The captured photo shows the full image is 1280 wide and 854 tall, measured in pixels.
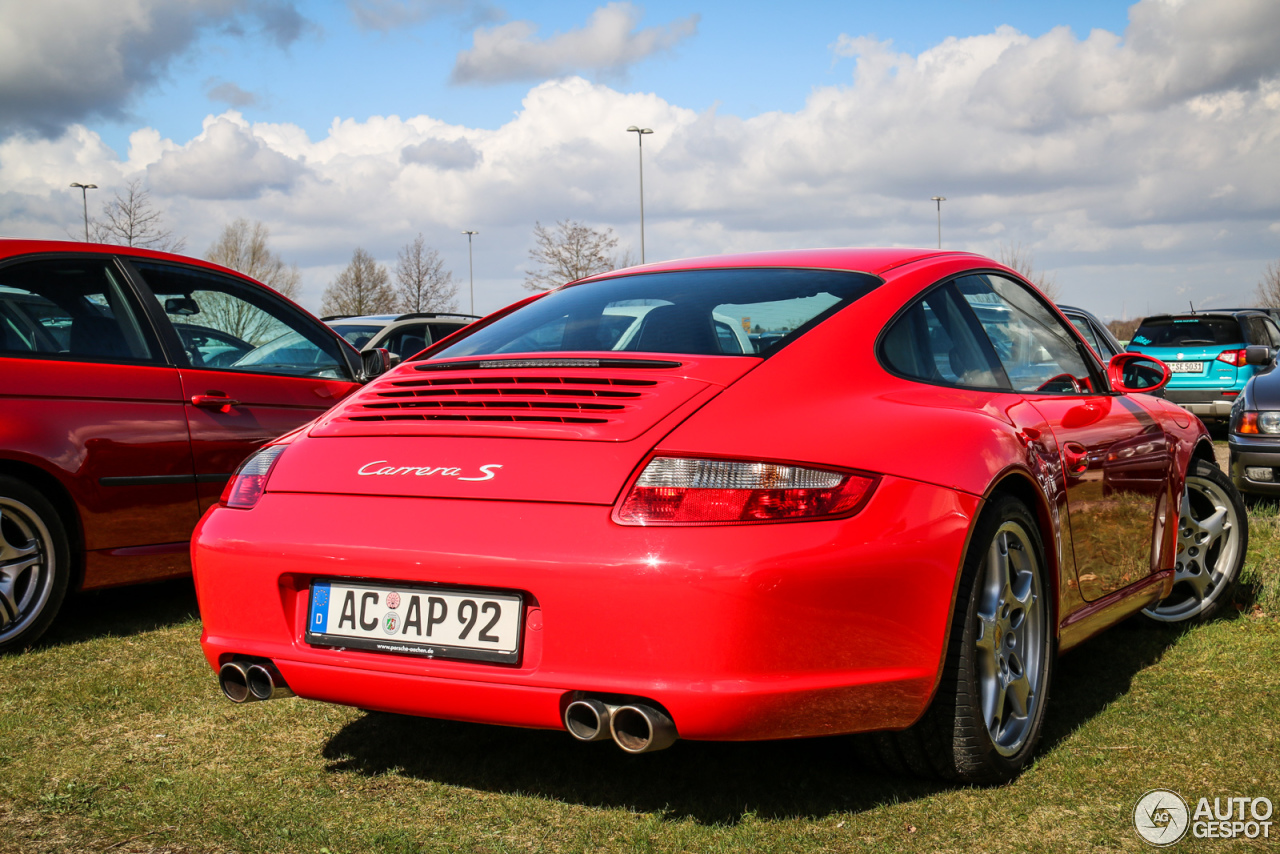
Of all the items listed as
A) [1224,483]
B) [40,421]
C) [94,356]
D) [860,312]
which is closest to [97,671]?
[40,421]

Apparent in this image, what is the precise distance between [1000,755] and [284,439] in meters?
2.00

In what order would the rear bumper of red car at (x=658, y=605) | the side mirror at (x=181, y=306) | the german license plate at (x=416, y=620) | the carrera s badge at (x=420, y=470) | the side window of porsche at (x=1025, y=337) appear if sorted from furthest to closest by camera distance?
the side mirror at (x=181, y=306) < the side window of porsche at (x=1025, y=337) < the carrera s badge at (x=420, y=470) < the german license plate at (x=416, y=620) < the rear bumper of red car at (x=658, y=605)

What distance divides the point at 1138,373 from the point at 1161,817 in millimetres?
2043

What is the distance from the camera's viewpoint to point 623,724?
246 centimetres

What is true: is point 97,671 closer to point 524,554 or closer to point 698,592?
point 524,554

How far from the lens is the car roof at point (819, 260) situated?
3429 millimetres

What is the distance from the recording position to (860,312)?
3.06 m

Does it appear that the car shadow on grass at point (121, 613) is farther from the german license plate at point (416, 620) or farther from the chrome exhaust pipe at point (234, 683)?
the german license plate at point (416, 620)

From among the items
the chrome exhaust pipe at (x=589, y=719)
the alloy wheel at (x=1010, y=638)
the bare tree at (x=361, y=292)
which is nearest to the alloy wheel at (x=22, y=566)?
the chrome exhaust pipe at (x=589, y=719)

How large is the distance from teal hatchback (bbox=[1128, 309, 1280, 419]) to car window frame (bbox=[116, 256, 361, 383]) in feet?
38.7

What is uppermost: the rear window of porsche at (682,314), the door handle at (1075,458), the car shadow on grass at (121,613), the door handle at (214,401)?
the rear window of porsche at (682,314)

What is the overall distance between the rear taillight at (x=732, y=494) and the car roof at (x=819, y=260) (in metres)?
1.04

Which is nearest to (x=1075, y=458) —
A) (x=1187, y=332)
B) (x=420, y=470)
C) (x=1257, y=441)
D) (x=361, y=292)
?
(x=420, y=470)

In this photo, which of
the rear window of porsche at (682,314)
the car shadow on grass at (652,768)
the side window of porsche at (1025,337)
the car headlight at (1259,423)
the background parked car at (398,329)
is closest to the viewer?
the car shadow on grass at (652,768)
